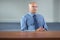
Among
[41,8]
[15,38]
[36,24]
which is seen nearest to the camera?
[15,38]

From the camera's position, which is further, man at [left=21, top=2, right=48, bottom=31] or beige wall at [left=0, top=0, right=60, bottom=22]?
beige wall at [left=0, top=0, right=60, bottom=22]

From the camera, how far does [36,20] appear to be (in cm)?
239

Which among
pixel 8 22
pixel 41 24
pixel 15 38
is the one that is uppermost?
pixel 15 38

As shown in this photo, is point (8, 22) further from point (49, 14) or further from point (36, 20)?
point (36, 20)

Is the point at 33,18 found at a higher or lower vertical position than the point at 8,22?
higher

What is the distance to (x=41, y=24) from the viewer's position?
240 centimetres

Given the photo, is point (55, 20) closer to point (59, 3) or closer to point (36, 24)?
point (59, 3)

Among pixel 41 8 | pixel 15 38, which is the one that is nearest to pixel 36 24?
pixel 15 38

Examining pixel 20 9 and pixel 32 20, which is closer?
pixel 32 20

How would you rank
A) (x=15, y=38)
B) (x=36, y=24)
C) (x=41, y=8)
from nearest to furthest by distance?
(x=15, y=38) → (x=36, y=24) → (x=41, y=8)

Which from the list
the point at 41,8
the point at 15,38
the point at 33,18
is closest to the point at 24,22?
the point at 33,18

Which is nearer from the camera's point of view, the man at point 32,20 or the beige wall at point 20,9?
the man at point 32,20

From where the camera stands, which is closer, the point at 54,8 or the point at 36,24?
the point at 36,24

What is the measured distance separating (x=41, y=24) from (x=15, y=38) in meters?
1.89
